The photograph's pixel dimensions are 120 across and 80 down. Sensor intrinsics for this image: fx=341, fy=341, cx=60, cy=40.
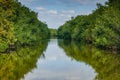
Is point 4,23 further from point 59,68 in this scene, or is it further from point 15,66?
point 59,68

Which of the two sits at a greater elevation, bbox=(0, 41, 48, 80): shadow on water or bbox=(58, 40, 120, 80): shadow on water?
bbox=(58, 40, 120, 80): shadow on water

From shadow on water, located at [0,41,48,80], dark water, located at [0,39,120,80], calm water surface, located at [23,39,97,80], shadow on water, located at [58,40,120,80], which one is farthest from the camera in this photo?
shadow on water, located at [58,40,120,80]

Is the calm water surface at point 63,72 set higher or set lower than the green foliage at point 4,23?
lower

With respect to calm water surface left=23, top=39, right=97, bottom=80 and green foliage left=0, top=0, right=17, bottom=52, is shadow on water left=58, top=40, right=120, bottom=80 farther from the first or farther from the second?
green foliage left=0, top=0, right=17, bottom=52

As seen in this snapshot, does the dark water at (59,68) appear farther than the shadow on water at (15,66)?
Yes

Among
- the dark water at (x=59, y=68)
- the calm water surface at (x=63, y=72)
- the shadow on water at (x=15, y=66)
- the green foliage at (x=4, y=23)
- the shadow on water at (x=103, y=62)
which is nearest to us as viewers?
the shadow on water at (x=15, y=66)

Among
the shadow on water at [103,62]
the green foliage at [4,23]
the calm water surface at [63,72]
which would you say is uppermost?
the green foliage at [4,23]

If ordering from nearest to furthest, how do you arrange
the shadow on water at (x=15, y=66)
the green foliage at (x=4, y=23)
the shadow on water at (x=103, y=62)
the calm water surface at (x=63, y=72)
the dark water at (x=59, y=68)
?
the shadow on water at (x=15, y=66) < the dark water at (x=59, y=68) < the calm water surface at (x=63, y=72) < the shadow on water at (x=103, y=62) < the green foliage at (x=4, y=23)

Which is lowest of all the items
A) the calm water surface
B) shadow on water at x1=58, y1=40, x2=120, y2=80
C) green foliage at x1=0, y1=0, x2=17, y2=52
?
the calm water surface

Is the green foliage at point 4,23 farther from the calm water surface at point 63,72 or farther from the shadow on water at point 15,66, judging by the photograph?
the calm water surface at point 63,72

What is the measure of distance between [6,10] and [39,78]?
25510mm

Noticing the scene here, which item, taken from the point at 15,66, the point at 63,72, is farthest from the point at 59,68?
the point at 15,66

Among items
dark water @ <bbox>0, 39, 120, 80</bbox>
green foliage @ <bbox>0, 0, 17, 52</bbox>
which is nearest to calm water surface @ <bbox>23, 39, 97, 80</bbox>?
dark water @ <bbox>0, 39, 120, 80</bbox>

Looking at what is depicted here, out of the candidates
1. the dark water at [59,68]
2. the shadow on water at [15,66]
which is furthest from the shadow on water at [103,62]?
the shadow on water at [15,66]
